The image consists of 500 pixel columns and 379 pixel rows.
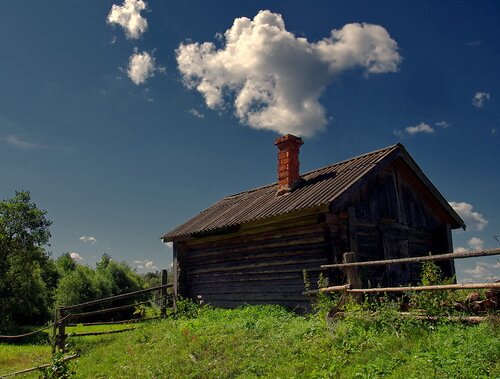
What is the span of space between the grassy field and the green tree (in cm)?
1070

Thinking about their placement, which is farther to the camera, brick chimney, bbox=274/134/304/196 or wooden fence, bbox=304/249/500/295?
brick chimney, bbox=274/134/304/196

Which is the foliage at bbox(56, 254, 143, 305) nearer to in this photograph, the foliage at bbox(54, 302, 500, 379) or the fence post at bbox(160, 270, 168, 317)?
the fence post at bbox(160, 270, 168, 317)

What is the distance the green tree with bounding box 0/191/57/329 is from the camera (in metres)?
23.4

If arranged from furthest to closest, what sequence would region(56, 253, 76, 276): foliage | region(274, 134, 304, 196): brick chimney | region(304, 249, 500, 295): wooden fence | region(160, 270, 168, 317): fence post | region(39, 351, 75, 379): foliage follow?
region(56, 253, 76, 276): foliage
region(160, 270, 168, 317): fence post
region(274, 134, 304, 196): brick chimney
region(39, 351, 75, 379): foliage
region(304, 249, 500, 295): wooden fence

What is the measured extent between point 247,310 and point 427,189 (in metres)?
8.10

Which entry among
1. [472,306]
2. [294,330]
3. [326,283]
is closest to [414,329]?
[472,306]

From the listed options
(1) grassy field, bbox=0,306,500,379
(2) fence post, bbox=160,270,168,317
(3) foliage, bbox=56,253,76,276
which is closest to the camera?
(1) grassy field, bbox=0,306,500,379

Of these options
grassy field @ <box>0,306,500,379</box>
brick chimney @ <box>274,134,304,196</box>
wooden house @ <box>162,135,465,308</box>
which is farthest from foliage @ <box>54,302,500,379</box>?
brick chimney @ <box>274,134,304,196</box>

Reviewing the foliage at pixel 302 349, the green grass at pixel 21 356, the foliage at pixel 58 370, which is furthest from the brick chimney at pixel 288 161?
the green grass at pixel 21 356

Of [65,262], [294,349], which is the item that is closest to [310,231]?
[294,349]

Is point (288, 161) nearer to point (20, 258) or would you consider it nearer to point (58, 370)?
point (58, 370)

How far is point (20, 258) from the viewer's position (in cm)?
2395

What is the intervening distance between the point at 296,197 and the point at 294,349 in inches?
243

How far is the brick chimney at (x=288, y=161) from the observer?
15234 millimetres
